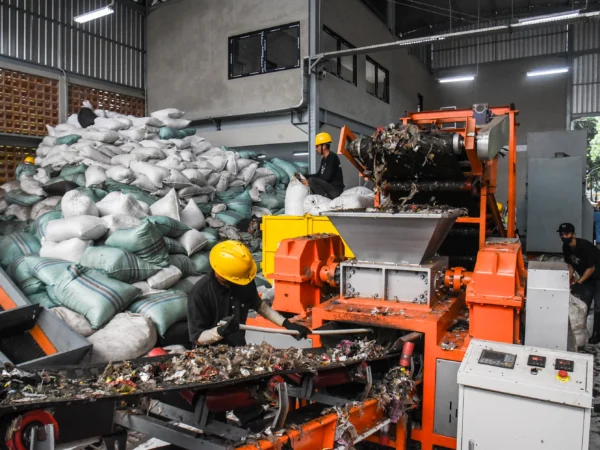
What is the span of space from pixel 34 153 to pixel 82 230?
15.1 ft

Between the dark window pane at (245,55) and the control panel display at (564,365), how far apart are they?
25.4 feet

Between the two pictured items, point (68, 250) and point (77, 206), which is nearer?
point (68, 250)

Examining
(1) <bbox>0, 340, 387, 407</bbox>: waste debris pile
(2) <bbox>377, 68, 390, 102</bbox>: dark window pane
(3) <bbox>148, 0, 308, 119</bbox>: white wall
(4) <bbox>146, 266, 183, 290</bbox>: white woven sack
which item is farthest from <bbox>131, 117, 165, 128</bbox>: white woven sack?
(1) <bbox>0, 340, 387, 407</bbox>: waste debris pile

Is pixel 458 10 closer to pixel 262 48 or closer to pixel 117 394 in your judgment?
pixel 262 48

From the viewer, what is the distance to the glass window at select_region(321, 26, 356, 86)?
324 inches

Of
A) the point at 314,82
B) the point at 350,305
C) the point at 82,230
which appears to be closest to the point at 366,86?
the point at 314,82

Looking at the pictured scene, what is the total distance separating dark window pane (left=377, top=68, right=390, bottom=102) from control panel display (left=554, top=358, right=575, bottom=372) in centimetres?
965

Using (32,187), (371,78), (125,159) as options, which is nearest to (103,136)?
(125,159)

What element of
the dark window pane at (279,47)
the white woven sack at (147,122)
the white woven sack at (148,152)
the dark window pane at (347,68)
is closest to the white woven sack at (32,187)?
the white woven sack at (148,152)

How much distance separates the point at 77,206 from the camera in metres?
4.29

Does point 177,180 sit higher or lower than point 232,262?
higher

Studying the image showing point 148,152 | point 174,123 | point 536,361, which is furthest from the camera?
point 174,123

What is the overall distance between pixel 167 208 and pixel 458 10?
1190 cm

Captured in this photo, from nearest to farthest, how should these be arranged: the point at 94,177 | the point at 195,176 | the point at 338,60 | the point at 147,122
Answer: the point at 94,177 → the point at 195,176 → the point at 147,122 → the point at 338,60
